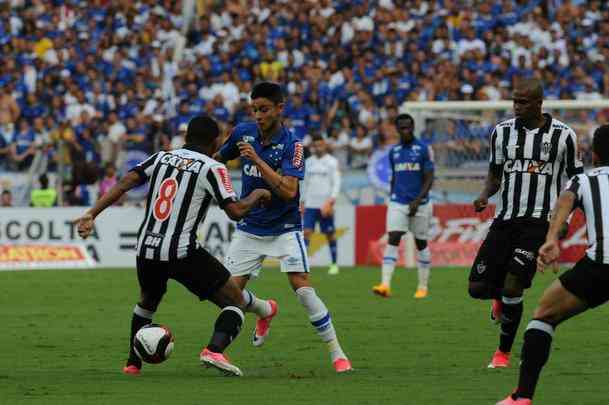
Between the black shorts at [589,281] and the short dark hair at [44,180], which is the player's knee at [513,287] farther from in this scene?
the short dark hair at [44,180]

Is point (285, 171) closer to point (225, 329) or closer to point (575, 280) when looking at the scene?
point (225, 329)

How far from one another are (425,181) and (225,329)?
9042mm

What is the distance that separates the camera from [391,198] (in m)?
19.3

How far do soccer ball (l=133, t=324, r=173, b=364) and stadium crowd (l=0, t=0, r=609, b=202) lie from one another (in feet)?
56.5

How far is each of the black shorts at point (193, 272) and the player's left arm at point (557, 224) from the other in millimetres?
2938

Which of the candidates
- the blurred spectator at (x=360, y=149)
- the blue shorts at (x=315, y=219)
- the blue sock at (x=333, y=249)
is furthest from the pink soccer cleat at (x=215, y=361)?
the blurred spectator at (x=360, y=149)

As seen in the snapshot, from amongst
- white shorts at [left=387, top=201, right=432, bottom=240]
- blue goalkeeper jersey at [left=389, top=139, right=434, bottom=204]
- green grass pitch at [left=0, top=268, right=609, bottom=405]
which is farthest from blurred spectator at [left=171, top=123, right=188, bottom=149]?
white shorts at [left=387, top=201, right=432, bottom=240]

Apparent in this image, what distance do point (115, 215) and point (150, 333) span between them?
51.5 ft

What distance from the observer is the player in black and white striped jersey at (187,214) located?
33.4 ft

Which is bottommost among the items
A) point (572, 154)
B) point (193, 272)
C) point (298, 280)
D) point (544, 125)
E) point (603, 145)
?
point (298, 280)

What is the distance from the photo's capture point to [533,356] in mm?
8359

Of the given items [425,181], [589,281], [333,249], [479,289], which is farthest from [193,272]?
[333,249]

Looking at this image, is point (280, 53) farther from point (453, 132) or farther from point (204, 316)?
point (204, 316)

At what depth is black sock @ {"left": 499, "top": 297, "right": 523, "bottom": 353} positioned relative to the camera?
11133 millimetres
